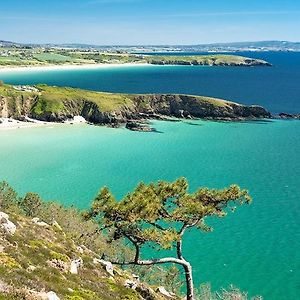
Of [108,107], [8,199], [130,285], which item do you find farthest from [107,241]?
[108,107]

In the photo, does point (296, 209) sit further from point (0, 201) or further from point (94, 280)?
point (94, 280)

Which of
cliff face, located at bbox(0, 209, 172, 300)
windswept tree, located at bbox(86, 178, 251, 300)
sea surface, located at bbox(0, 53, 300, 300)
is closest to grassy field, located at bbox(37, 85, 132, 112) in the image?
sea surface, located at bbox(0, 53, 300, 300)

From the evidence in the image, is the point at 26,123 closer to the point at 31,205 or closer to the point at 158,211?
the point at 31,205

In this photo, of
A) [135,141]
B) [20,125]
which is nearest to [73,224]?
[135,141]

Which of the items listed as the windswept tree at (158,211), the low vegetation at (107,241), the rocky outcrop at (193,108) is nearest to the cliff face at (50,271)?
the low vegetation at (107,241)

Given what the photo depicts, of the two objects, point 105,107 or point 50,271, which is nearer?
point 50,271
